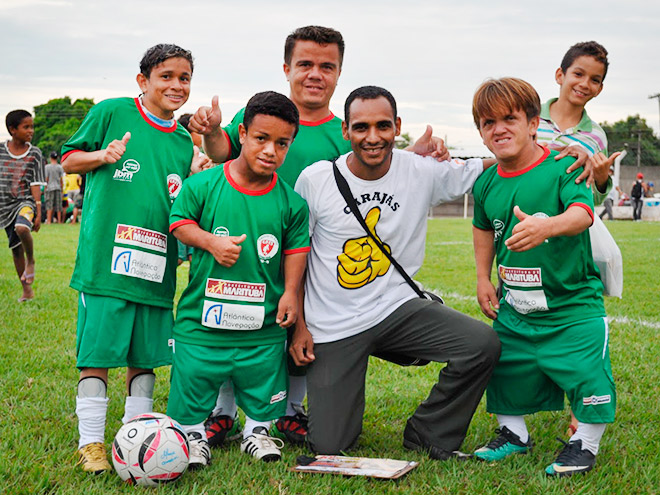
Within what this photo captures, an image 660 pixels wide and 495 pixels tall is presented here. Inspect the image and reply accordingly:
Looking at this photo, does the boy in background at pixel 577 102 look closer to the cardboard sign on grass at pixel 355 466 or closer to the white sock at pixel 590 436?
the white sock at pixel 590 436

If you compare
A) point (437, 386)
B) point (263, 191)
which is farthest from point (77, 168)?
point (437, 386)

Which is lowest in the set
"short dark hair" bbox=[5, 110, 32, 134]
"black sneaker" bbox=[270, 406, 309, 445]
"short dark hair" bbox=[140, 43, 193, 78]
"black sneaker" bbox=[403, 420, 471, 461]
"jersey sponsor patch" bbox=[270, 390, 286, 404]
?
"black sneaker" bbox=[270, 406, 309, 445]

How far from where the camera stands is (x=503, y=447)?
352cm

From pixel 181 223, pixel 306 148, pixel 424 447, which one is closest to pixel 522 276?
pixel 424 447

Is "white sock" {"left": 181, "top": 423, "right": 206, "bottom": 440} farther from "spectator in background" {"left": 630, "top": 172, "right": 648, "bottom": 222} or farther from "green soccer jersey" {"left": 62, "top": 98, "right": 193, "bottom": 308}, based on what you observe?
"spectator in background" {"left": 630, "top": 172, "right": 648, "bottom": 222}

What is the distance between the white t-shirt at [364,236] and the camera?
3693 mm

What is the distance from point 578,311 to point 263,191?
169cm

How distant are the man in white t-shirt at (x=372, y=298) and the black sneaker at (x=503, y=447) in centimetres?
14

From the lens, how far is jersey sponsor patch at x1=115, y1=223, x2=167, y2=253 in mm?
3379

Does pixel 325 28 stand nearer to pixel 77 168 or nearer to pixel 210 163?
pixel 210 163

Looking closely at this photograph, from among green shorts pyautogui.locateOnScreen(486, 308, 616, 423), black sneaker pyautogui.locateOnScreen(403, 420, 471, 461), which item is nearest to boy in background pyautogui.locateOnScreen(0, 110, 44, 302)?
black sneaker pyautogui.locateOnScreen(403, 420, 471, 461)


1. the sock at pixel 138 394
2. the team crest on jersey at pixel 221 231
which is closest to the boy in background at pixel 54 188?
the sock at pixel 138 394

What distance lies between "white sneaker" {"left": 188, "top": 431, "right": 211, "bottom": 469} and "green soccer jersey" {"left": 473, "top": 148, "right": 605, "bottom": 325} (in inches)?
68.2

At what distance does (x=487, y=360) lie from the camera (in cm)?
351
